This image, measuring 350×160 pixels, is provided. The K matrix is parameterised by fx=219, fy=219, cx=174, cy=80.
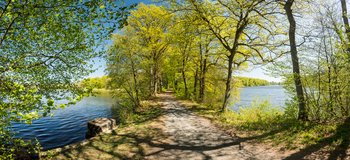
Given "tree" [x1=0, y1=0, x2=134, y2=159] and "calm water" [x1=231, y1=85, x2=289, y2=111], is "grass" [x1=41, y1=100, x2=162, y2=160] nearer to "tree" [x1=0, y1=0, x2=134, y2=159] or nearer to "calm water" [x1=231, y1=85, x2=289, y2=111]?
"tree" [x1=0, y1=0, x2=134, y2=159]

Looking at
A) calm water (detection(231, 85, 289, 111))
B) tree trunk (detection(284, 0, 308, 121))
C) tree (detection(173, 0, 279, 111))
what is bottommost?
calm water (detection(231, 85, 289, 111))

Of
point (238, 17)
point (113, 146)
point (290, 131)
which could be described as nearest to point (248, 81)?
point (238, 17)

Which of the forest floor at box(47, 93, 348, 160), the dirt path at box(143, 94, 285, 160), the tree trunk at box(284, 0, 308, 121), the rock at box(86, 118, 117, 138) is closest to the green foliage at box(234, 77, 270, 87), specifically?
the tree trunk at box(284, 0, 308, 121)

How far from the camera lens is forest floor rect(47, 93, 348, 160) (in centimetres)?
792

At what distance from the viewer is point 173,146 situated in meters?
9.21

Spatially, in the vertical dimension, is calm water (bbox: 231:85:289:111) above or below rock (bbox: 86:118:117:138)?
below

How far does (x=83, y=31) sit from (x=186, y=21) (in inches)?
390

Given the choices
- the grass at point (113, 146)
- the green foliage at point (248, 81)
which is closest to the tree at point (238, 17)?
the green foliage at point (248, 81)

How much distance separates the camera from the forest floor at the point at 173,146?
792cm

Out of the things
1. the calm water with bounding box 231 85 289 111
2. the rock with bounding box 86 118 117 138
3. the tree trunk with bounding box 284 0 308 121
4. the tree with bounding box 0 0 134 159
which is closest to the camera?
the tree with bounding box 0 0 134 159

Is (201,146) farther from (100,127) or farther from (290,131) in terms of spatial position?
(100,127)

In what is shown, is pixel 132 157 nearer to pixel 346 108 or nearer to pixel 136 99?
pixel 346 108

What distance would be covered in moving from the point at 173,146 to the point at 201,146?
1.17 metres

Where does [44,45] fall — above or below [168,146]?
above
